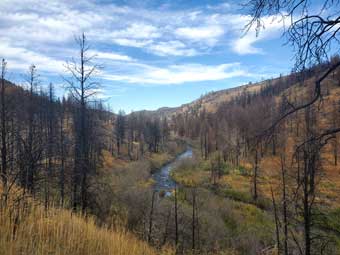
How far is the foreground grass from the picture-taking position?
3287 millimetres

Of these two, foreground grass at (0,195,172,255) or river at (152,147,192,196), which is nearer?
foreground grass at (0,195,172,255)

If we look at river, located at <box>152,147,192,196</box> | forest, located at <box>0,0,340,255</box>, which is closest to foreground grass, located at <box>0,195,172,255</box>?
forest, located at <box>0,0,340,255</box>

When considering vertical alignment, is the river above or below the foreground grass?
below

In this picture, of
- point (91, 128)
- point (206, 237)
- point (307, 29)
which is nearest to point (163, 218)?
point (206, 237)

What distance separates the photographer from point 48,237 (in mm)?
3752

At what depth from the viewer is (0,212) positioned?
3920mm

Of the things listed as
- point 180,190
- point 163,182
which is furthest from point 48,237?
point 163,182

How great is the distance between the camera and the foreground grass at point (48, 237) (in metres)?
3.29

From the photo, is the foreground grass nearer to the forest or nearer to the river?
A: the forest

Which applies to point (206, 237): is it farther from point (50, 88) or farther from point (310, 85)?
point (50, 88)

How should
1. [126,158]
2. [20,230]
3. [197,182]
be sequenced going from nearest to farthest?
[20,230]
[197,182]
[126,158]

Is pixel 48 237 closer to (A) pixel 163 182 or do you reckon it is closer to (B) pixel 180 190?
(B) pixel 180 190

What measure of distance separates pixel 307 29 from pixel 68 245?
11.8 ft

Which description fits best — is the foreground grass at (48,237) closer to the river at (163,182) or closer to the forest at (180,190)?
the forest at (180,190)
